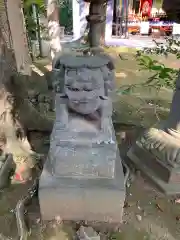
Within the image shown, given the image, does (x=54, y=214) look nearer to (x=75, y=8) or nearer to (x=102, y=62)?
(x=102, y=62)

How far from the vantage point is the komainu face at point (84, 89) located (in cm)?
230

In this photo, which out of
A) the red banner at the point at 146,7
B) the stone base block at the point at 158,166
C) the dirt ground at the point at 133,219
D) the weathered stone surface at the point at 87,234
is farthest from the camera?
Answer: the red banner at the point at 146,7

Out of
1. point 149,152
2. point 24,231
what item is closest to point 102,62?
point 149,152

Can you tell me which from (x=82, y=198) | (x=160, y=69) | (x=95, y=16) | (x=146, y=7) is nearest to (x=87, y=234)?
(x=82, y=198)

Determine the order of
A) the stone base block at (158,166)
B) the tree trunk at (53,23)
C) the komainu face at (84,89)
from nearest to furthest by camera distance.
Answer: the komainu face at (84,89), the stone base block at (158,166), the tree trunk at (53,23)

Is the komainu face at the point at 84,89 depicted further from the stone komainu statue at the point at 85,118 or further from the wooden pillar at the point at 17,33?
the wooden pillar at the point at 17,33

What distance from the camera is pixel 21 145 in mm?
3756

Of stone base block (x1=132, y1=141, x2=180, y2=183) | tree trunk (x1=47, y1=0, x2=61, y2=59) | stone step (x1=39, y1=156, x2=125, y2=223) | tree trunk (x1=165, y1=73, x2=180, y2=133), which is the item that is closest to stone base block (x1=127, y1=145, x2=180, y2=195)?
stone base block (x1=132, y1=141, x2=180, y2=183)

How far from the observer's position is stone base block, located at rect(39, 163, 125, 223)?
2643 mm

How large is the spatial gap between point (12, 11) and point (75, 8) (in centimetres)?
691

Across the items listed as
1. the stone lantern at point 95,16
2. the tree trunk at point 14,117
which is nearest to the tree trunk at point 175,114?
the tree trunk at point 14,117

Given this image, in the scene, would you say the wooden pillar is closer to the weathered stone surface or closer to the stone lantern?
the stone lantern

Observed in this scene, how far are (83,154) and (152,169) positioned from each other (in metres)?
1.28

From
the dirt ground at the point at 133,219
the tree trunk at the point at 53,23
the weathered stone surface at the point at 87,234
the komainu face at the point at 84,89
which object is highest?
the tree trunk at the point at 53,23
